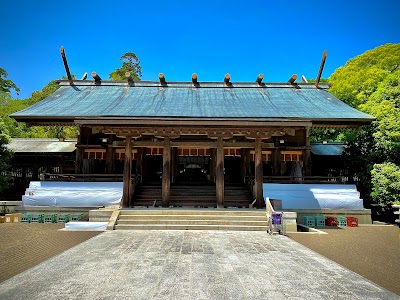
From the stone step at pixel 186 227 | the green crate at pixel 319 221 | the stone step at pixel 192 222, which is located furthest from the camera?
the green crate at pixel 319 221

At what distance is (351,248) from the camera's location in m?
8.45

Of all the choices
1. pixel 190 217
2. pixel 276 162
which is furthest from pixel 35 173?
pixel 276 162

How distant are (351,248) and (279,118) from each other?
725cm

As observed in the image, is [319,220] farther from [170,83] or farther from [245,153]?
[170,83]

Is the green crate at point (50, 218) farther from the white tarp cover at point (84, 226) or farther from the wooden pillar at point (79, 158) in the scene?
the wooden pillar at point (79, 158)

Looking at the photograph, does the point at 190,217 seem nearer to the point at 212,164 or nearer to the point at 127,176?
the point at 127,176

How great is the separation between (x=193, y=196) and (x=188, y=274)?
10.2 m

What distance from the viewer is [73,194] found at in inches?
561

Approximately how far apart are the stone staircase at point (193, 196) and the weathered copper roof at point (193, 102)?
4.72 m

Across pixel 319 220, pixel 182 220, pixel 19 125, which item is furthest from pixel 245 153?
pixel 19 125

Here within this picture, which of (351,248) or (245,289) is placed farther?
(351,248)

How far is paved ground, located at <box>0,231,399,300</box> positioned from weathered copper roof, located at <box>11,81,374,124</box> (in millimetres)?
7413

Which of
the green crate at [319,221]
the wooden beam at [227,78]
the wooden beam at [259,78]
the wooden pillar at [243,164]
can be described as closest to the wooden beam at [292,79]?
the wooden beam at [259,78]

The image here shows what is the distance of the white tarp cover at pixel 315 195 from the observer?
1409 centimetres
